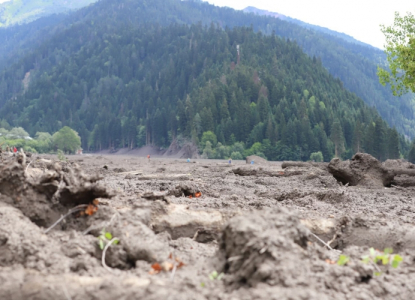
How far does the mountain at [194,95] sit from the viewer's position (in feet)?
261

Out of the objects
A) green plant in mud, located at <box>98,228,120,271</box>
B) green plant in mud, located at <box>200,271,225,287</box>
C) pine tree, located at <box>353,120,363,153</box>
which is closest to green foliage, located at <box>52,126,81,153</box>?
pine tree, located at <box>353,120,363,153</box>

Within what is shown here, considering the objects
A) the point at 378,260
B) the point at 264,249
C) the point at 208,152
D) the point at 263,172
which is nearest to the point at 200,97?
the point at 208,152

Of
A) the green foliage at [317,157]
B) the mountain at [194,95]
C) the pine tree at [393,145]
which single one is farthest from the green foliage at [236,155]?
the pine tree at [393,145]

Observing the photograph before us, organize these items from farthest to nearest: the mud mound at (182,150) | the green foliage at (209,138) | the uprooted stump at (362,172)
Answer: the green foliage at (209,138) < the mud mound at (182,150) < the uprooted stump at (362,172)

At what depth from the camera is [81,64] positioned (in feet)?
574

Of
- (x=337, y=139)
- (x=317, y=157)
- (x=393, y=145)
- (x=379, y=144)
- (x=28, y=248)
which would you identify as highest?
(x=28, y=248)

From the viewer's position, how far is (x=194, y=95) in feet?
357

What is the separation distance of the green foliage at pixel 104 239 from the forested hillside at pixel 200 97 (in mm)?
61362

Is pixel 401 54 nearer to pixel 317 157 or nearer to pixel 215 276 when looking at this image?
pixel 215 276

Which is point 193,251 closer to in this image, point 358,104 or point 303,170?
point 303,170

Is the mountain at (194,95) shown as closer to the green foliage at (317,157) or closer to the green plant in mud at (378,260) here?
the green foliage at (317,157)

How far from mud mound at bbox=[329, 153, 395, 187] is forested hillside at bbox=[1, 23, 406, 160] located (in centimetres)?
5078

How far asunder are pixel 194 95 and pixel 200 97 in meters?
8.64

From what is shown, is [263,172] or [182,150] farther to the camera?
[182,150]
